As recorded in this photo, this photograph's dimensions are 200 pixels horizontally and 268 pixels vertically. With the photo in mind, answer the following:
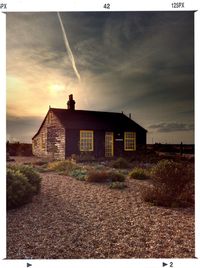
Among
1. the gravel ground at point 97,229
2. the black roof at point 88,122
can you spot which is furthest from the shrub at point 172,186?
the black roof at point 88,122

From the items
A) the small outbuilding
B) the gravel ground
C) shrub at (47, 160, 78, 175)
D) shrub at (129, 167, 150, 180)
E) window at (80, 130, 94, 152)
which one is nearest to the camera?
the gravel ground

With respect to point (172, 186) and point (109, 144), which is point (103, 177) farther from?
point (109, 144)

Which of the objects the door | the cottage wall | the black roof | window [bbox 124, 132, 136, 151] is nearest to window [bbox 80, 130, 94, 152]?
the black roof

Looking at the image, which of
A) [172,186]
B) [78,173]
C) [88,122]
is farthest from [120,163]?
[88,122]

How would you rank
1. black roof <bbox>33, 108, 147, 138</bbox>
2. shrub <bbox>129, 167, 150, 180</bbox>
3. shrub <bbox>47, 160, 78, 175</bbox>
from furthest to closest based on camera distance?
1. black roof <bbox>33, 108, 147, 138</bbox>
2. shrub <bbox>47, 160, 78, 175</bbox>
3. shrub <bbox>129, 167, 150, 180</bbox>

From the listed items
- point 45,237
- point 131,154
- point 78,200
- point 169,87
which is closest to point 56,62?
point 169,87

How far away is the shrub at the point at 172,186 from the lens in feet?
15.7

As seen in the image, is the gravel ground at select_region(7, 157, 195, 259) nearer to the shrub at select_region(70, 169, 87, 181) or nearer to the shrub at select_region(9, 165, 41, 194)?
the shrub at select_region(9, 165, 41, 194)

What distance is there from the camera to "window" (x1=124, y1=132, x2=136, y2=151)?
9.13 metres

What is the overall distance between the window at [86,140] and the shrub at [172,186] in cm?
432

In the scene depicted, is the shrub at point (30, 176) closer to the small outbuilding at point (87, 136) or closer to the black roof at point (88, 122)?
the small outbuilding at point (87, 136)
